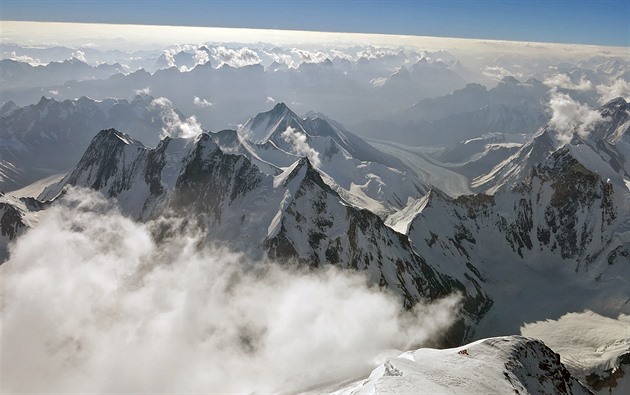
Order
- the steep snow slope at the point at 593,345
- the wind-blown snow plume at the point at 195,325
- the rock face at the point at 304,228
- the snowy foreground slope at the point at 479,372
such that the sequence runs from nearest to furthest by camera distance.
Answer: the snowy foreground slope at the point at 479,372 < the wind-blown snow plume at the point at 195,325 < the steep snow slope at the point at 593,345 < the rock face at the point at 304,228

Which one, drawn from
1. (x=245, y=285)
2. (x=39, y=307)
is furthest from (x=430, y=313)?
(x=39, y=307)

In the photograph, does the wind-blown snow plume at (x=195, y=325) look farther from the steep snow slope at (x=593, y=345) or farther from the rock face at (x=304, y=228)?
the steep snow slope at (x=593, y=345)

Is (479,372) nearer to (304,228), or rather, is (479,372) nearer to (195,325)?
(304,228)

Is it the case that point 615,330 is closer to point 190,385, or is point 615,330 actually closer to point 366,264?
point 366,264

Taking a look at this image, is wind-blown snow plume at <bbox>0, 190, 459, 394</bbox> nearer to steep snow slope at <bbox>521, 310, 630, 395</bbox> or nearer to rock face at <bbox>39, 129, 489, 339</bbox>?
rock face at <bbox>39, 129, 489, 339</bbox>

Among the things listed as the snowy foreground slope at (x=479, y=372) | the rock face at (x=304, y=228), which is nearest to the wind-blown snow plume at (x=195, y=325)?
the rock face at (x=304, y=228)

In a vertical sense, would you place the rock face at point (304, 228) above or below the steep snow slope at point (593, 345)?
above
